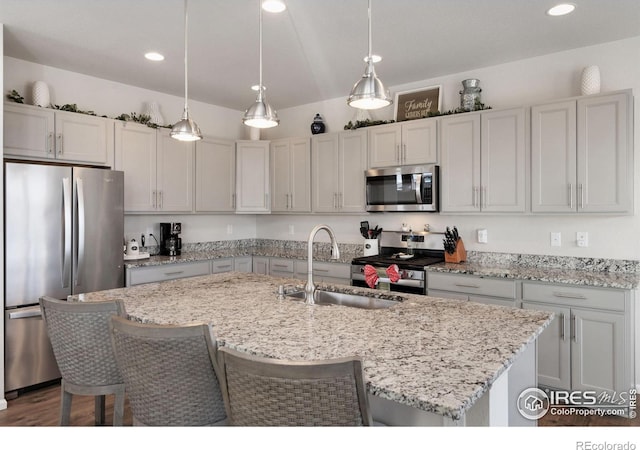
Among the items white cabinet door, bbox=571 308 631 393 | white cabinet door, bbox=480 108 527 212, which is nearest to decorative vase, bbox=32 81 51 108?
white cabinet door, bbox=480 108 527 212

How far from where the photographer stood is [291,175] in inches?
191

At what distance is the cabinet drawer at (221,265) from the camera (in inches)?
176

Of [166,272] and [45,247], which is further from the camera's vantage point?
[166,272]

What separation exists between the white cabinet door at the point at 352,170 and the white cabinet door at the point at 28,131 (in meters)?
2.59

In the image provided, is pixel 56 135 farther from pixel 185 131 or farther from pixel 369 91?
pixel 369 91

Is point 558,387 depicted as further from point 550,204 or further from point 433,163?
point 433,163

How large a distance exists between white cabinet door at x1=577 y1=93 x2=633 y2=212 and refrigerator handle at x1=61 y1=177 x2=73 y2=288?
383 centimetres

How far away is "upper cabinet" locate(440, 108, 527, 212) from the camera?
3373mm

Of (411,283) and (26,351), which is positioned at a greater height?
(411,283)

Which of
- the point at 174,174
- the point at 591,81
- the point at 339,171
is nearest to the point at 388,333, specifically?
the point at 591,81

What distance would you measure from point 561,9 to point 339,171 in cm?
234

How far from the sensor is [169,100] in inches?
186

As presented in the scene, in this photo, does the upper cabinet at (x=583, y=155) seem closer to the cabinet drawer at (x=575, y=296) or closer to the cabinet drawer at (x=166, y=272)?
the cabinet drawer at (x=575, y=296)
